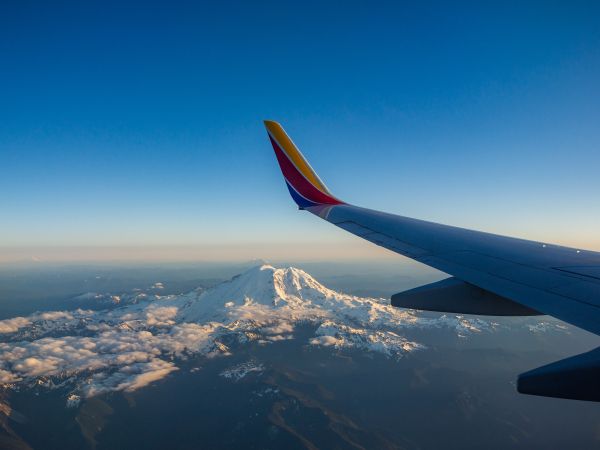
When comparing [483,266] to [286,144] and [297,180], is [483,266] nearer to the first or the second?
[297,180]

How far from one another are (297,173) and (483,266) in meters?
5.43

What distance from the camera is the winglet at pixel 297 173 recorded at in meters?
8.64

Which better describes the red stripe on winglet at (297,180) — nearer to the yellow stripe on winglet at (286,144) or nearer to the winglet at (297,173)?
the winglet at (297,173)

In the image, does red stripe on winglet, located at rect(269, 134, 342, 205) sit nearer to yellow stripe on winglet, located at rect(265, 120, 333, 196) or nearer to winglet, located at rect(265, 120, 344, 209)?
winglet, located at rect(265, 120, 344, 209)

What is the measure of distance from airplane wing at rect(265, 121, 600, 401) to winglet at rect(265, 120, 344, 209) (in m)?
0.03

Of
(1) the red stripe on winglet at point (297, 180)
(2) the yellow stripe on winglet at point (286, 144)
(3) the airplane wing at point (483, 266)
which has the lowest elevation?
(3) the airplane wing at point (483, 266)

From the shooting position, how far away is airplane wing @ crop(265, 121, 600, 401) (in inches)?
128

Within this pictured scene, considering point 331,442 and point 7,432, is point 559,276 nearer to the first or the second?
point 331,442

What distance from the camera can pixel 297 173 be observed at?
29.8ft

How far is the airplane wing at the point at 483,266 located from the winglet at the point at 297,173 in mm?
27

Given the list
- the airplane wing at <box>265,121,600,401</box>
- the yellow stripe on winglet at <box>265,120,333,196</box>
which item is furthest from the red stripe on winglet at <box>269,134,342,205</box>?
the yellow stripe on winglet at <box>265,120,333,196</box>

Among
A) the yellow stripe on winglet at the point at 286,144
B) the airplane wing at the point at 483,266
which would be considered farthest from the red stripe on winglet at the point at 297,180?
the yellow stripe on winglet at the point at 286,144

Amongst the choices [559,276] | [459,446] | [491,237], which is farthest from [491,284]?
[459,446]

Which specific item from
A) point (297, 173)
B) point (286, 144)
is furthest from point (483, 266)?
point (286, 144)
